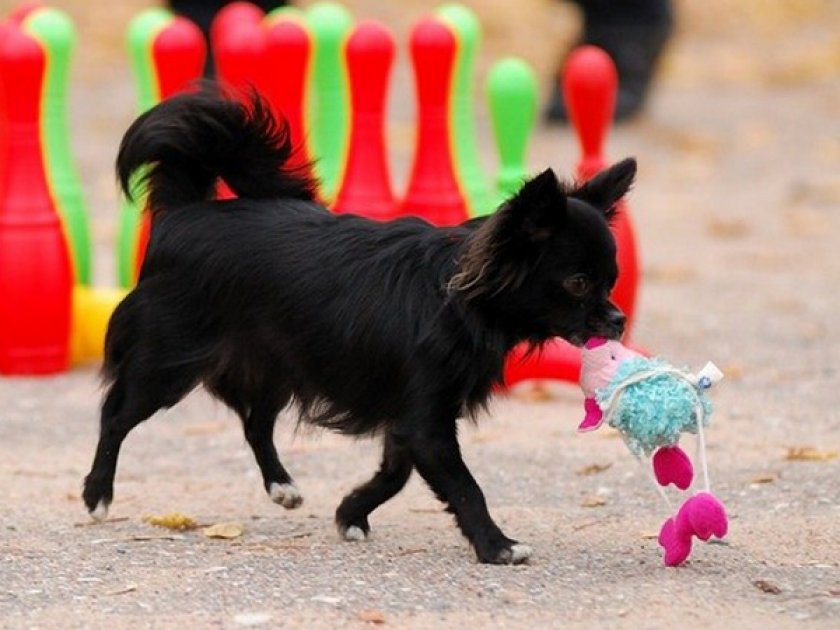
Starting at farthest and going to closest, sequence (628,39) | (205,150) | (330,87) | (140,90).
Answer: (628,39) → (330,87) → (140,90) → (205,150)

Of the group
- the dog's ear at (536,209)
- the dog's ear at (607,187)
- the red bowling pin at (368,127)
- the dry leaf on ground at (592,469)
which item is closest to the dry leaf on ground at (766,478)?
the dry leaf on ground at (592,469)

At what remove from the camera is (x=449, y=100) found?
27.4 feet

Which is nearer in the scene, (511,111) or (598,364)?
(598,364)

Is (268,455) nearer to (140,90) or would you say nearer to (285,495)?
(285,495)

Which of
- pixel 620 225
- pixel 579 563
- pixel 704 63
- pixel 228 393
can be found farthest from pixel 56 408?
pixel 704 63

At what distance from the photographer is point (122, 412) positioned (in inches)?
223

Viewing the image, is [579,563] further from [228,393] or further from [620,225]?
[620,225]

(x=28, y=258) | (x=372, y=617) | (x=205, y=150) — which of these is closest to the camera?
(x=372, y=617)

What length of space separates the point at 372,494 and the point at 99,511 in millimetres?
833

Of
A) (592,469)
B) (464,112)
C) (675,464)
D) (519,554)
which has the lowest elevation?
(592,469)

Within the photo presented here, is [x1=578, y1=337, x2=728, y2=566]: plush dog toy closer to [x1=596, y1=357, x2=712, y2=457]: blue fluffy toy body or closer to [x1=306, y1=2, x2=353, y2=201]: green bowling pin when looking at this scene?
[x1=596, y1=357, x2=712, y2=457]: blue fluffy toy body

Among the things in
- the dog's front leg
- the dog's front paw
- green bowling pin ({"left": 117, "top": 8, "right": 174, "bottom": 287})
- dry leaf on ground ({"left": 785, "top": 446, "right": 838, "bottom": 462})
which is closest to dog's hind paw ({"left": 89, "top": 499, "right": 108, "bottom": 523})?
the dog's front leg

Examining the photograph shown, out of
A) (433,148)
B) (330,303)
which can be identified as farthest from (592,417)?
(433,148)

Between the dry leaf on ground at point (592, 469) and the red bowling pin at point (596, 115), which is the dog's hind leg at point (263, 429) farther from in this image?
the red bowling pin at point (596, 115)
